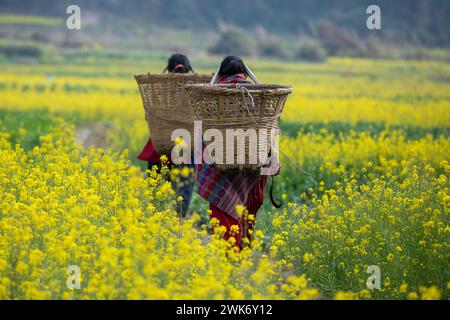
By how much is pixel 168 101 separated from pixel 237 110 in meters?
1.80

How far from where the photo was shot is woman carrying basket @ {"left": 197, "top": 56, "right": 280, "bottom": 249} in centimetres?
572

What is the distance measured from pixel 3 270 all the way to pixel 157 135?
284 cm

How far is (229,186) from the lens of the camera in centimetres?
573

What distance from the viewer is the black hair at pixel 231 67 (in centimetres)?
582

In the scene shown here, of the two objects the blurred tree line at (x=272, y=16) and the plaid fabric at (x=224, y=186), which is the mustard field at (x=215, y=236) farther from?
the blurred tree line at (x=272, y=16)

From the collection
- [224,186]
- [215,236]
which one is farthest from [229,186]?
[215,236]

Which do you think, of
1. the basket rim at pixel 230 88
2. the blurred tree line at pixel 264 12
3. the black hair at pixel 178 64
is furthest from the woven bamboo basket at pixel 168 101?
the blurred tree line at pixel 264 12

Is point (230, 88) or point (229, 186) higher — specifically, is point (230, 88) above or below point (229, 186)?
above

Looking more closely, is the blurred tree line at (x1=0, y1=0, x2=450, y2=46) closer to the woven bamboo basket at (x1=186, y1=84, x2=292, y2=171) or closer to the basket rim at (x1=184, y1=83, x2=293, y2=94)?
the basket rim at (x1=184, y1=83, x2=293, y2=94)

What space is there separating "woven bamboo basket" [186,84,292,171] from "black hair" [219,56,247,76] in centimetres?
46

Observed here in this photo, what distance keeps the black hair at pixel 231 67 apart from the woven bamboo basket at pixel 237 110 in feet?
1.50

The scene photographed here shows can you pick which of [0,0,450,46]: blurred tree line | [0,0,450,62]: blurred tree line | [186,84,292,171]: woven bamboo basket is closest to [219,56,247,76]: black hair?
[186,84,292,171]: woven bamboo basket

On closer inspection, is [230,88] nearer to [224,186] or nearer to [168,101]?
[224,186]
